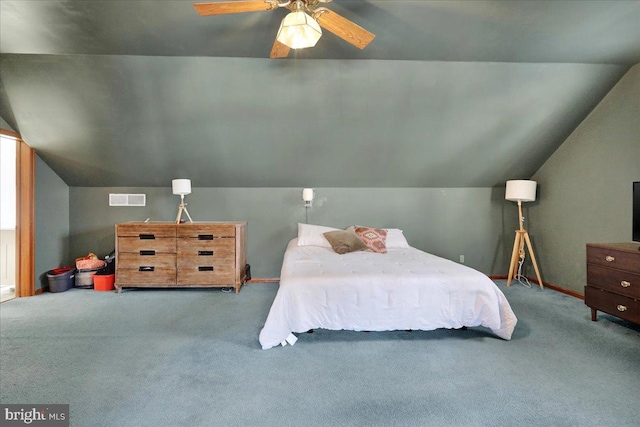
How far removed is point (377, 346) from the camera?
2.41 metres

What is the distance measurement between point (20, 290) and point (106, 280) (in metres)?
0.90

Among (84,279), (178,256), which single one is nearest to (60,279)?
(84,279)

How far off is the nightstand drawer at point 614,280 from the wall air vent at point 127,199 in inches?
212

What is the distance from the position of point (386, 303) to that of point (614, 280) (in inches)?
80.4

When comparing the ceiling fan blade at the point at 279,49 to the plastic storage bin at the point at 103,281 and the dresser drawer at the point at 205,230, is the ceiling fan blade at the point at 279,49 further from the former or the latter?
the plastic storage bin at the point at 103,281

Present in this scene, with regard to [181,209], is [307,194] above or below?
above

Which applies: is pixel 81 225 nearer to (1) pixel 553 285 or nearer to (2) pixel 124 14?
(2) pixel 124 14

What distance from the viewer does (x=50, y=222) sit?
412cm

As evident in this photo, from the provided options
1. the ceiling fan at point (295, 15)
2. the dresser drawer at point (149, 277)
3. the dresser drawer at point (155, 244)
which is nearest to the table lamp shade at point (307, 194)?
the dresser drawer at point (155, 244)

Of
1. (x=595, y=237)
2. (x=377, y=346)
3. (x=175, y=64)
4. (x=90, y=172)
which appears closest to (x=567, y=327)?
(x=595, y=237)

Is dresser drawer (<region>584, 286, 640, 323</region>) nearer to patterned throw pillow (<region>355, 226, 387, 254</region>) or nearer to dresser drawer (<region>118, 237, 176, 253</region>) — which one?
patterned throw pillow (<region>355, 226, 387, 254</region>)

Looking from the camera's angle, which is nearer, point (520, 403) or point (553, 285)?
point (520, 403)

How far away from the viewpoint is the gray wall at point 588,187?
3.17 metres

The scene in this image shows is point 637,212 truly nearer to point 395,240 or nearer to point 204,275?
point 395,240
